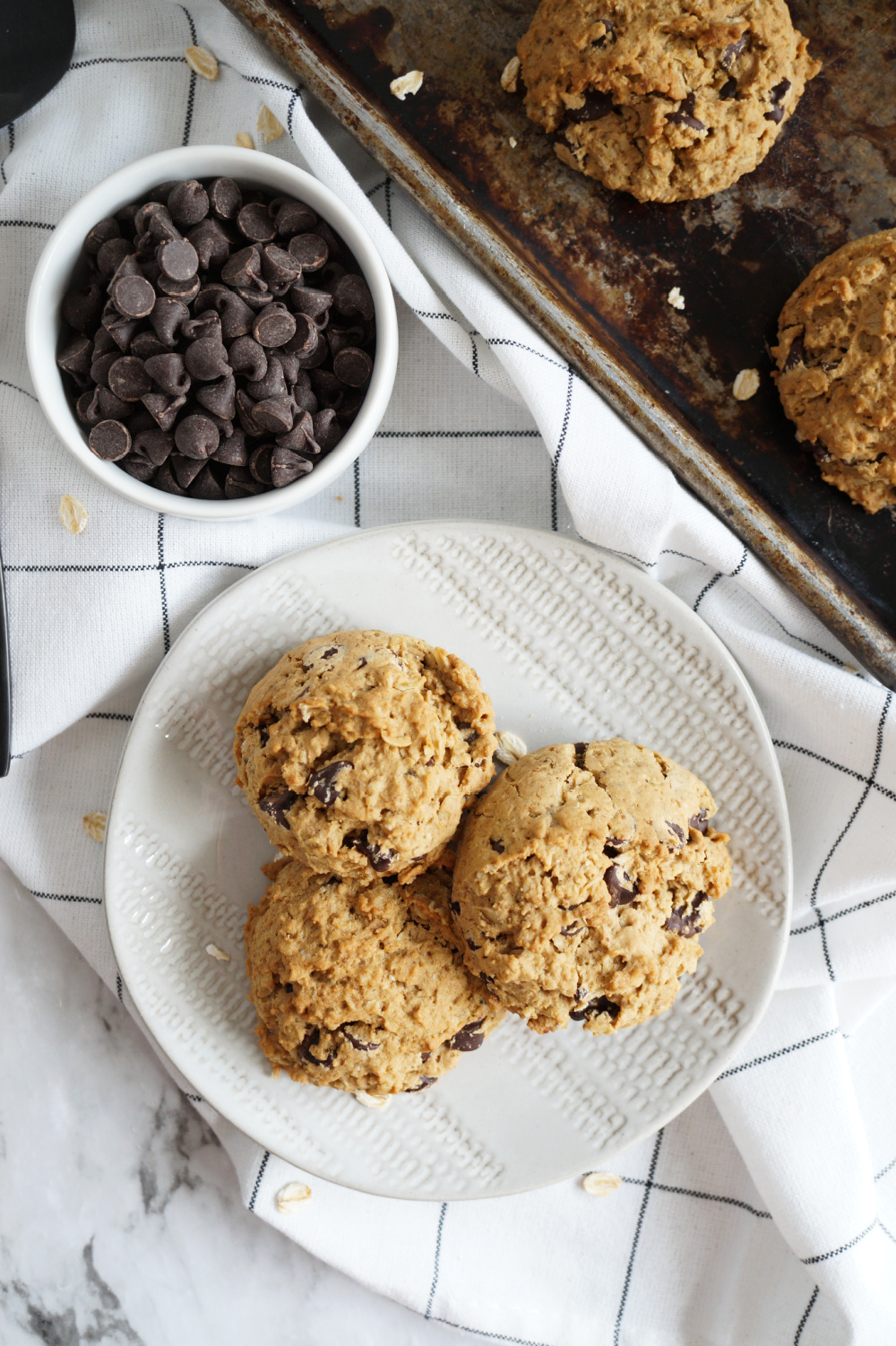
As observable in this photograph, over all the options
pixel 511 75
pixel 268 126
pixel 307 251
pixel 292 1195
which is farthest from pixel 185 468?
pixel 292 1195

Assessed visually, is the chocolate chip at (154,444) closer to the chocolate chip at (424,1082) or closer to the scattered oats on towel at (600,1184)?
the chocolate chip at (424,1082)

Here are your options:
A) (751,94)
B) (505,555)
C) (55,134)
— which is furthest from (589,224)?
(55,134)

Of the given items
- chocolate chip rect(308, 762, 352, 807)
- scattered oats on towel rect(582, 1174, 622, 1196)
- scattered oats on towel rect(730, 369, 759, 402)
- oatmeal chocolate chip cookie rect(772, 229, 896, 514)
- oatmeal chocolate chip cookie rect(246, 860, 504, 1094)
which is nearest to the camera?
chocolate chip rect(308, 762, 352, 807)

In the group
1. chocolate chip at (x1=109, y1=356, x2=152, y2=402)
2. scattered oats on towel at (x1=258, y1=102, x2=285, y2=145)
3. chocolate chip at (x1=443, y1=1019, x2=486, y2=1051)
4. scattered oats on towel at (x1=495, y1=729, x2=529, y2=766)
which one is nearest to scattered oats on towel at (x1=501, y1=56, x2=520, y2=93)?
scattered oats on towel at (x1=258, y1=102, x2=285, y2=145)

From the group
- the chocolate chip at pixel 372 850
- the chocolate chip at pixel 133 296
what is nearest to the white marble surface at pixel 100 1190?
the chocolate chip at pixel 372 850

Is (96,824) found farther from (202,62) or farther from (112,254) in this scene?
(202,62)

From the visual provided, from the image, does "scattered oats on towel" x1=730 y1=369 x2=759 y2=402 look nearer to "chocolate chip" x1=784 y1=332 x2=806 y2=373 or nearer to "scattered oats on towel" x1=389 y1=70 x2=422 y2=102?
"chocolate chip" x1=784 y1=332 x2=806 y2=373

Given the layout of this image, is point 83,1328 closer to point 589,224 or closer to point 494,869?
point 494,869
